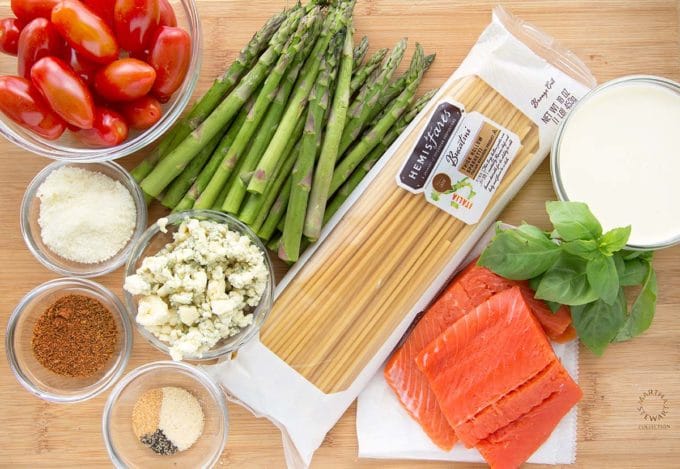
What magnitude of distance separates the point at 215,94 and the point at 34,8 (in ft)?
1.48

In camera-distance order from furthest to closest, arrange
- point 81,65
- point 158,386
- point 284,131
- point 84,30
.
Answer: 1. point 158,386
2. point 284,131
3. point 81,65
4. point 84,30

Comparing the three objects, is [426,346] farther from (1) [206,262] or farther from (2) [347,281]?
(1) [206,262]

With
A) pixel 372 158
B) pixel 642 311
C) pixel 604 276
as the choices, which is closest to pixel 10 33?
pixel 372 158

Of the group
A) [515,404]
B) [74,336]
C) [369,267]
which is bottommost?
[74,336]

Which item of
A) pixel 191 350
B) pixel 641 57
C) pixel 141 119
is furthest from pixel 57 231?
pixel 641 57

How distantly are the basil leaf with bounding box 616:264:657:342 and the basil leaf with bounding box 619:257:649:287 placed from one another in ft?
0.06

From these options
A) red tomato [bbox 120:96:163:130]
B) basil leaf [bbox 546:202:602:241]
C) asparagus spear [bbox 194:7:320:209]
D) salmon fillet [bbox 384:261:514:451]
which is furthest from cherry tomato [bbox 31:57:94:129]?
basil leaf [bbox 546:202:602:241]

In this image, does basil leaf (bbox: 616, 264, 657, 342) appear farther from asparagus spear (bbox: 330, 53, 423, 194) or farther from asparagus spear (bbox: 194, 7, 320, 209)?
asparagus spear (bbox: 194, 7, 320, 209)

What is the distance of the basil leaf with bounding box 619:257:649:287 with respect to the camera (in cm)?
173

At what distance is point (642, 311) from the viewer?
70.0 inches

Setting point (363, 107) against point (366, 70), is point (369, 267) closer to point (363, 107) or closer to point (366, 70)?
point (363, 107)

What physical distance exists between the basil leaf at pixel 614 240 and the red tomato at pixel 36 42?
1.34m

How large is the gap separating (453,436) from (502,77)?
37.8 inches

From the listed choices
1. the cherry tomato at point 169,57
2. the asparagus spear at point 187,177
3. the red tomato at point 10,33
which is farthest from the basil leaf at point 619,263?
the red tomato at point 10,33
